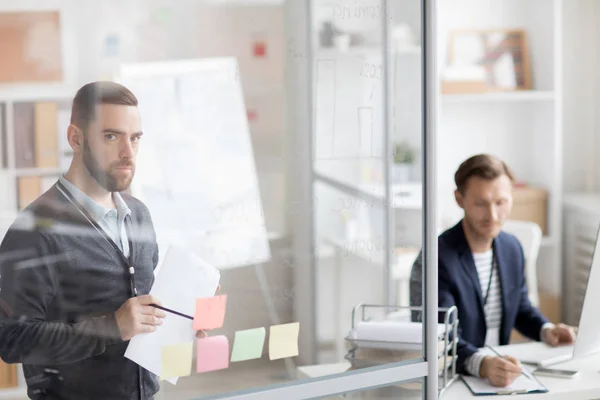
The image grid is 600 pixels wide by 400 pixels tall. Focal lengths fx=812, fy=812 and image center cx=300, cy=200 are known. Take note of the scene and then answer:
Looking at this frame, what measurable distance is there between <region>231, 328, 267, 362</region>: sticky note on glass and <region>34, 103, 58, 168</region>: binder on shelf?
53 cm

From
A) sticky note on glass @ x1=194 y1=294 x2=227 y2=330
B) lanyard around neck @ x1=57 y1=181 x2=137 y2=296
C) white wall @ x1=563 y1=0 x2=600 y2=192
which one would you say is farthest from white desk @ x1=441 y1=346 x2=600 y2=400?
white wall @ x1=563 y1=0 x2=600 y2=192

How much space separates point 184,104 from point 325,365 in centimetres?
68

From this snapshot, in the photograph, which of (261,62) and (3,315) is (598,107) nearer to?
(261,62)

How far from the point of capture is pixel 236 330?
1744 millimetres

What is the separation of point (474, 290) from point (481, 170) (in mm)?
372

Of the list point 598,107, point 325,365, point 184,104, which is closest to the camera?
point 184,104

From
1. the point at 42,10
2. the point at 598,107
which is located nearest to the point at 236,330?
the point at 42,10

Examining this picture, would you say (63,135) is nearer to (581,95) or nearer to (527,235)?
(527,235)

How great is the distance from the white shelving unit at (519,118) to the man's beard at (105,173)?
2692mm

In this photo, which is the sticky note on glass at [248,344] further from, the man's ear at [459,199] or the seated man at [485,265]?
the man's ear at [459,199]

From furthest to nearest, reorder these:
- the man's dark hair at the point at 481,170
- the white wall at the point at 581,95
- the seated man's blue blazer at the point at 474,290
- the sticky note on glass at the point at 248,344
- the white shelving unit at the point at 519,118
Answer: the white wall at the point at 581,95
the white shelving unit at the point at 519,118
the man's dark hair at the point at 481,170
the seated man's blue blazer at the point at 474,290
the sticky note on glass at the point at 248,344

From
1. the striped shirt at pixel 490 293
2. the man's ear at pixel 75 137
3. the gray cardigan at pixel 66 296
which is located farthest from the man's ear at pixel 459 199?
the man's ear at pixel 75 137

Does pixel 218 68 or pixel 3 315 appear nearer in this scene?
pixel 3 315

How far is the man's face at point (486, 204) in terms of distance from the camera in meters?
2.49
